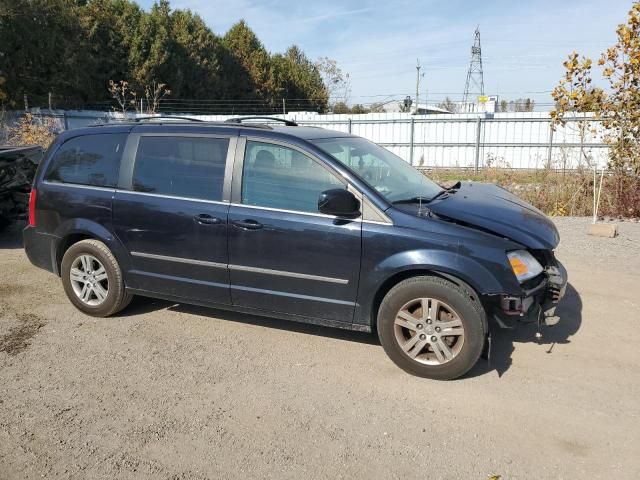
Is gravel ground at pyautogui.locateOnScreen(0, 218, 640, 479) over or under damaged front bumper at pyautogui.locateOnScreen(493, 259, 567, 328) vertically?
under

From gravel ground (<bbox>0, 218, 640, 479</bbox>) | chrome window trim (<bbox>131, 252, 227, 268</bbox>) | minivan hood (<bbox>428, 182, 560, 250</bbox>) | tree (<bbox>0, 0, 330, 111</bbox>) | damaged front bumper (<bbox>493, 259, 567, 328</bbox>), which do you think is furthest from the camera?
tree (<bbox>0, 0, 330, 111</bbox>)

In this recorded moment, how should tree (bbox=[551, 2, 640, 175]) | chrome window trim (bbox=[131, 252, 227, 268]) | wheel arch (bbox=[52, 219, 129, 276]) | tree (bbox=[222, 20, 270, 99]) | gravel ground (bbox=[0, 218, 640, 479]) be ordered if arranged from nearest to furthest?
1. gravel ground (bbox=[0, 218, 640, 479])
2. chrome window trim (bbox=[131, 252, 227, 268])
3. wheel arch (bbox=[52, 219, 129, 276])
4. tree (bbox=[551, 2, 640, 175])
5. tree (bbox=[222, 20, 270, 99])

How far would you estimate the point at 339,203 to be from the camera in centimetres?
383

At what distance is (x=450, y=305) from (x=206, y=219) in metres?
2.05

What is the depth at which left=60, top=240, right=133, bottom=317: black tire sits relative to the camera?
16.1ft

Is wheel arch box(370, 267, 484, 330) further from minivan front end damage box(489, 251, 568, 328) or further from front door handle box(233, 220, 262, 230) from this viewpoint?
front door handle box(233, 220, 262, 230)

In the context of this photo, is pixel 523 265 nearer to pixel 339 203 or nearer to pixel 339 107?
pixel 339 203

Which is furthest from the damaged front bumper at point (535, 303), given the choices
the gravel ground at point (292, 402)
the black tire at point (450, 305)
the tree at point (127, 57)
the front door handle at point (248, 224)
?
the tree at point (127, 57)

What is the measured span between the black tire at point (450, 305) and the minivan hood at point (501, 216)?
0.50 metres

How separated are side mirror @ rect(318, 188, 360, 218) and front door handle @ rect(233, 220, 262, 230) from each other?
582 millimetres

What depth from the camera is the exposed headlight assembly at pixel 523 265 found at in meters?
3.67

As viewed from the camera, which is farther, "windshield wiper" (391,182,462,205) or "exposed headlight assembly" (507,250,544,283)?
"windshield wiper" (391,182,462,205)

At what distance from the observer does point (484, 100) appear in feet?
120

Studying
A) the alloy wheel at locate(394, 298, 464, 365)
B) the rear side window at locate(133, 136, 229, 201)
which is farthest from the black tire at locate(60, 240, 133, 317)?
the alloy wheel at locate(394, 298, 464, 365)
